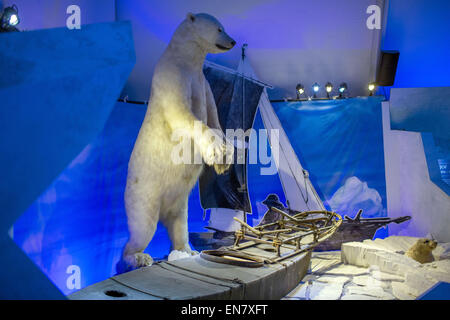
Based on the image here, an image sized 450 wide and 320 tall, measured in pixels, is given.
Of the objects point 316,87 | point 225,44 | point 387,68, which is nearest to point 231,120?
point 316,87

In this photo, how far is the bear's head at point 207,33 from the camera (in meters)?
3.49

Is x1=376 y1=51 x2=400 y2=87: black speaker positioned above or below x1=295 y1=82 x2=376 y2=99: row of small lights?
Result: above

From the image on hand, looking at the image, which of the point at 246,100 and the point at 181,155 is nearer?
the point at 181,155

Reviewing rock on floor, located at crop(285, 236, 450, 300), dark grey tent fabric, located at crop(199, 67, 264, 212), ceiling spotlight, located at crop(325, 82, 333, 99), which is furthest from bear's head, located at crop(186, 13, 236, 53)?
ceiling spotlight, located at crop(325, 82, 333, 99)

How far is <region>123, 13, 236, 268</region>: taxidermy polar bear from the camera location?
127 inches

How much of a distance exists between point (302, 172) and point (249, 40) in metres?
2.56

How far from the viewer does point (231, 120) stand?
6.43 m

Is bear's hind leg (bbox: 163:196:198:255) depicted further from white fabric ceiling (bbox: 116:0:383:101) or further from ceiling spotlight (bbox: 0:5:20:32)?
white fabric ceiling (bbox: 116:0:383:101)

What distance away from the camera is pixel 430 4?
558cm

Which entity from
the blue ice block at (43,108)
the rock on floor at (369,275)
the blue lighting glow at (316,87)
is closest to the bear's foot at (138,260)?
the rock on floor at (369,275)
